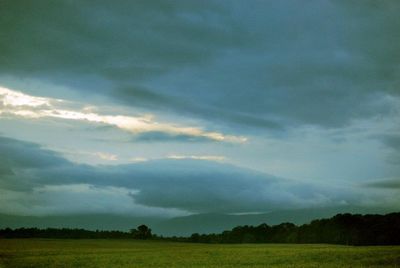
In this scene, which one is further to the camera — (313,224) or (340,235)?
(313,224)

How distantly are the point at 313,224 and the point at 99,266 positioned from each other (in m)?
111

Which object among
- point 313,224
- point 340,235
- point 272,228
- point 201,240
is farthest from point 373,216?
point 201,240

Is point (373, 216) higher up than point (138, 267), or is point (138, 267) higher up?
point (373, 216)

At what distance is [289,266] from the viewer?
44.9 m

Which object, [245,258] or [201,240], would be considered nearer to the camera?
[245,258]

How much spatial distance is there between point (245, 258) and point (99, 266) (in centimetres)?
1638

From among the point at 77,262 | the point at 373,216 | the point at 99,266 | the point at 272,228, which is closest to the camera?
the point at 99,266

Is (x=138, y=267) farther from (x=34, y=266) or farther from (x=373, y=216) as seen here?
(x=373, y=216)

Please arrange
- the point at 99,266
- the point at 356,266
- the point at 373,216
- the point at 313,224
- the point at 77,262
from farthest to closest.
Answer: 1. the point at 313,224
2. the point at 373,216
3. the point at 77,262
4. the point at 99,266
5. the point at 356,266

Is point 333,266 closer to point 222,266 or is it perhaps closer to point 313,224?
point 222,266

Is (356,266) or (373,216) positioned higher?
(373,216)

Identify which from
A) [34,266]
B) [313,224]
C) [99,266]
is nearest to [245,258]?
[99,266]

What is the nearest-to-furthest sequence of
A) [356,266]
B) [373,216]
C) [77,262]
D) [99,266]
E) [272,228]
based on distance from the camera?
[356,266] < [99,266] < [77,262] < [373,216] < [272,228]

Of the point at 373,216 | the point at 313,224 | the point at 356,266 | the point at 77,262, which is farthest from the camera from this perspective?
the point at 313,224
